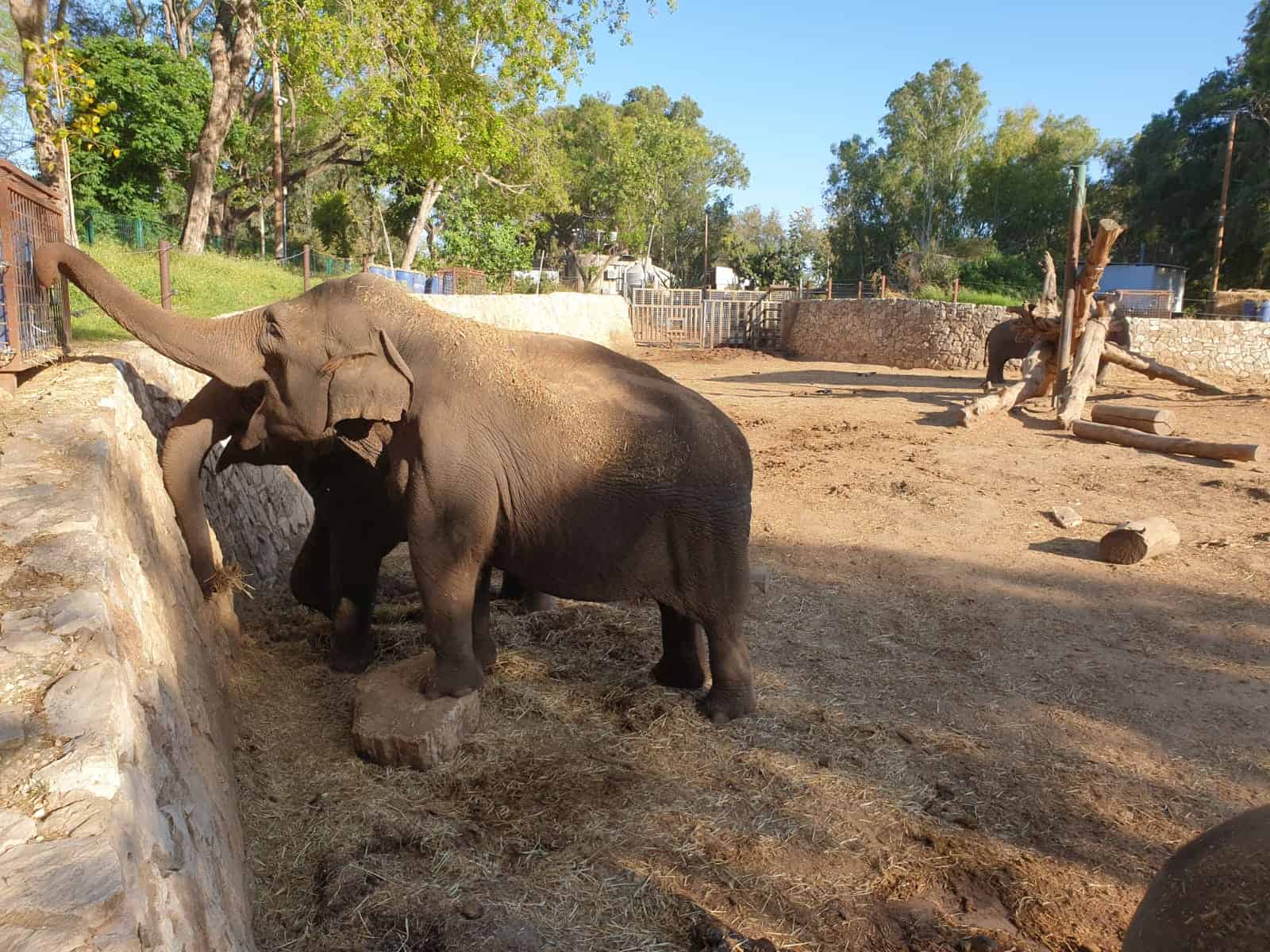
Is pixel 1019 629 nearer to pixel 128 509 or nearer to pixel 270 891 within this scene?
pixel 270 891

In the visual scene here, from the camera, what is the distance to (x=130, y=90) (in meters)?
26.3

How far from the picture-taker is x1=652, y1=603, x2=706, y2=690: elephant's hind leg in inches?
199

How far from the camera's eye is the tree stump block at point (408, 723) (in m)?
4.21

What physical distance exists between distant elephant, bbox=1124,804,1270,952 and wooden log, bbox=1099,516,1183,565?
5.97m

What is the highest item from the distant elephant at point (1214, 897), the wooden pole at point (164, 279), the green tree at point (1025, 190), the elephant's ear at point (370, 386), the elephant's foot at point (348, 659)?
the green tree at point (1025, 190)

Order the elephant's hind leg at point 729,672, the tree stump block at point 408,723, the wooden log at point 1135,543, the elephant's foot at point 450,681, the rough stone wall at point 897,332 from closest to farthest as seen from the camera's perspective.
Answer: the tree stump block at point 408,723
the elephant's foot at point 450,681
the elephant's hind leg at point 729,672
the wooden log at point 1135,543
the rough stone wall at point 897,332

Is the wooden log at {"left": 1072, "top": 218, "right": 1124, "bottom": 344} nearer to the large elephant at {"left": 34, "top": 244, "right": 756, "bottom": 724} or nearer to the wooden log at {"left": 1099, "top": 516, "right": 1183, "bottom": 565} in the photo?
the wooden log at {"left": 1099, "top": 516, "right": 1183, "bottom": 565}

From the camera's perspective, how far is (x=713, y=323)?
104 ft

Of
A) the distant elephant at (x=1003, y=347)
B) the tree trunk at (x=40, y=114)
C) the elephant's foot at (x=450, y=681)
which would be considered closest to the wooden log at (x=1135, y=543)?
the elephant's foot at (x=450, y=681)

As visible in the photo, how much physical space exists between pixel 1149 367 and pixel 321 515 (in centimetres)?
1546

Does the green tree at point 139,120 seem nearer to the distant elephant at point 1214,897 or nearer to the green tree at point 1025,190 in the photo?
the distant elephant at point 1214,897

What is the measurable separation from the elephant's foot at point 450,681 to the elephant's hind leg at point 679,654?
3.72 ft

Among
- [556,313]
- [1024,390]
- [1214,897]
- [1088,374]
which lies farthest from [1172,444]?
[556,313]

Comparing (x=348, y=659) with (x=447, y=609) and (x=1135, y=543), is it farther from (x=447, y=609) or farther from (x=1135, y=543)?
(x=1135, y=543)
